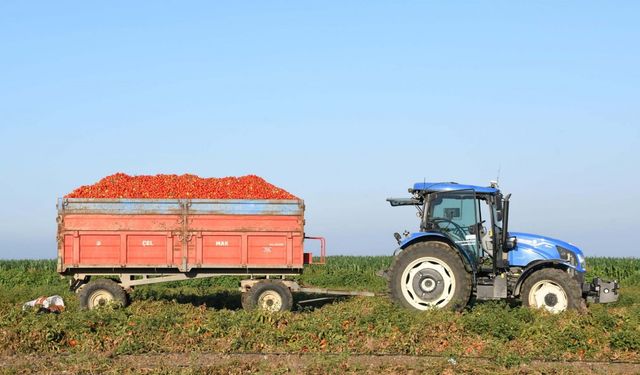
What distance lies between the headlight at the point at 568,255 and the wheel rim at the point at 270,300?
5772 millimetres

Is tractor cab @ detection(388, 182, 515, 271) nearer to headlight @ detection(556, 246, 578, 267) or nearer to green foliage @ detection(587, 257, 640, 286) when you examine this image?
headlight @ detection(556, 246, 578, 267)

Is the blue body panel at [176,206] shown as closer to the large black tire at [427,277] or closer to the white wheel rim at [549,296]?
the large black tire at [427,277]

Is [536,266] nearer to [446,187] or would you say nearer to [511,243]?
[511,243]

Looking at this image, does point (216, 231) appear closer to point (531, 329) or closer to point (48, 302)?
point (48, 302)

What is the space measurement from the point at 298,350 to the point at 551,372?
3.91m

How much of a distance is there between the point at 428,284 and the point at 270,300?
352cm

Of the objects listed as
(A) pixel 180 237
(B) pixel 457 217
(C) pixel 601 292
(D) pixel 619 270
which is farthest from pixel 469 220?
(D) pixel 619 270

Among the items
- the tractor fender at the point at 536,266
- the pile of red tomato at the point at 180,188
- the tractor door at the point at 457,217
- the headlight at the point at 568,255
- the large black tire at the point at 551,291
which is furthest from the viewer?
the pile of red tomato at the point at 180,188

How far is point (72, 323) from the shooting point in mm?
14055

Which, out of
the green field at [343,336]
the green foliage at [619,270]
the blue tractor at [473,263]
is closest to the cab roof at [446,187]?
the blue tractor at [473,263]

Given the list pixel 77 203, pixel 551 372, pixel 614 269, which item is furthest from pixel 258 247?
pixel 614 269

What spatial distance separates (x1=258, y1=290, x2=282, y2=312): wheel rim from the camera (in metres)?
17.2

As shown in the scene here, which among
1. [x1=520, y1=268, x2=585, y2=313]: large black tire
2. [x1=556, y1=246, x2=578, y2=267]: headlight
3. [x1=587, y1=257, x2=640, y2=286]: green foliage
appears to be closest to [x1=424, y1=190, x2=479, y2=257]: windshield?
[x1=520, y1=268, x2=585, y2=313]: large black tire

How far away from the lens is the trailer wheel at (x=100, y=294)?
17.2 m
